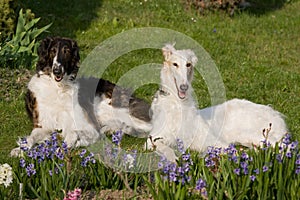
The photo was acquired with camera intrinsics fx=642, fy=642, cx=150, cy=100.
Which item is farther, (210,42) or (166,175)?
(210,42)

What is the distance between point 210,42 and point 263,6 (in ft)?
14.6

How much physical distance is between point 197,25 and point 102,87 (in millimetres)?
5045

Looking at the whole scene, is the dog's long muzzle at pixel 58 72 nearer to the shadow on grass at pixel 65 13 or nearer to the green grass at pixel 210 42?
the green grass at pixel 210 42

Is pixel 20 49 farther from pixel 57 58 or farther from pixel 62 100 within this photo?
pixel 57 58

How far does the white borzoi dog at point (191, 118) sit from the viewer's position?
22.4 ft

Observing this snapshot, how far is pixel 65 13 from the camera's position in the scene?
13.9 meters

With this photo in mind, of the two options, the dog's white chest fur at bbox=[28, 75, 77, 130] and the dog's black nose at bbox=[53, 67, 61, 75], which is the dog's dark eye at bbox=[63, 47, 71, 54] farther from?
the dog's white chest fur at bbox=[28, 75, 77, 130]

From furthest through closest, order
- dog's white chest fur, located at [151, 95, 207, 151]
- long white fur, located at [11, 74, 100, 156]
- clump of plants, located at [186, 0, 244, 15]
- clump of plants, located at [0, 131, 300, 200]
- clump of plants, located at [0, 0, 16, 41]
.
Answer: clump of plants, located at [186, 0, 244, 15] → clump of plants, located at [0, 0, 16, 41] → long white fur, located at [11, 74, 100, 156] → dog's white chest fur, located at [151, 95, 207, 151] → clump of plants, located at [0, 131, 300, 200]

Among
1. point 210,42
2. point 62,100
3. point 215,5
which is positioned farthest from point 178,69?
point 215,5

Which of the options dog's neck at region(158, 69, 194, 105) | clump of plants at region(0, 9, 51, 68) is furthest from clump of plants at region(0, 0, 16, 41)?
dog's neck at region(158, 69, 194, 105)

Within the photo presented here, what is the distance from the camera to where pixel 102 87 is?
28.4 feet

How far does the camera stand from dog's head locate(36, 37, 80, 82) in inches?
297

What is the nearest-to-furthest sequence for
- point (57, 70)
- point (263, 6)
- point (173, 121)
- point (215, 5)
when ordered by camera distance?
1. point (173, 121)
2. point (57, 70)
3. point (215, 5)
4. point (263, 6)

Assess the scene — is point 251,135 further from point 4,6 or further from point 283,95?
point 4,6
